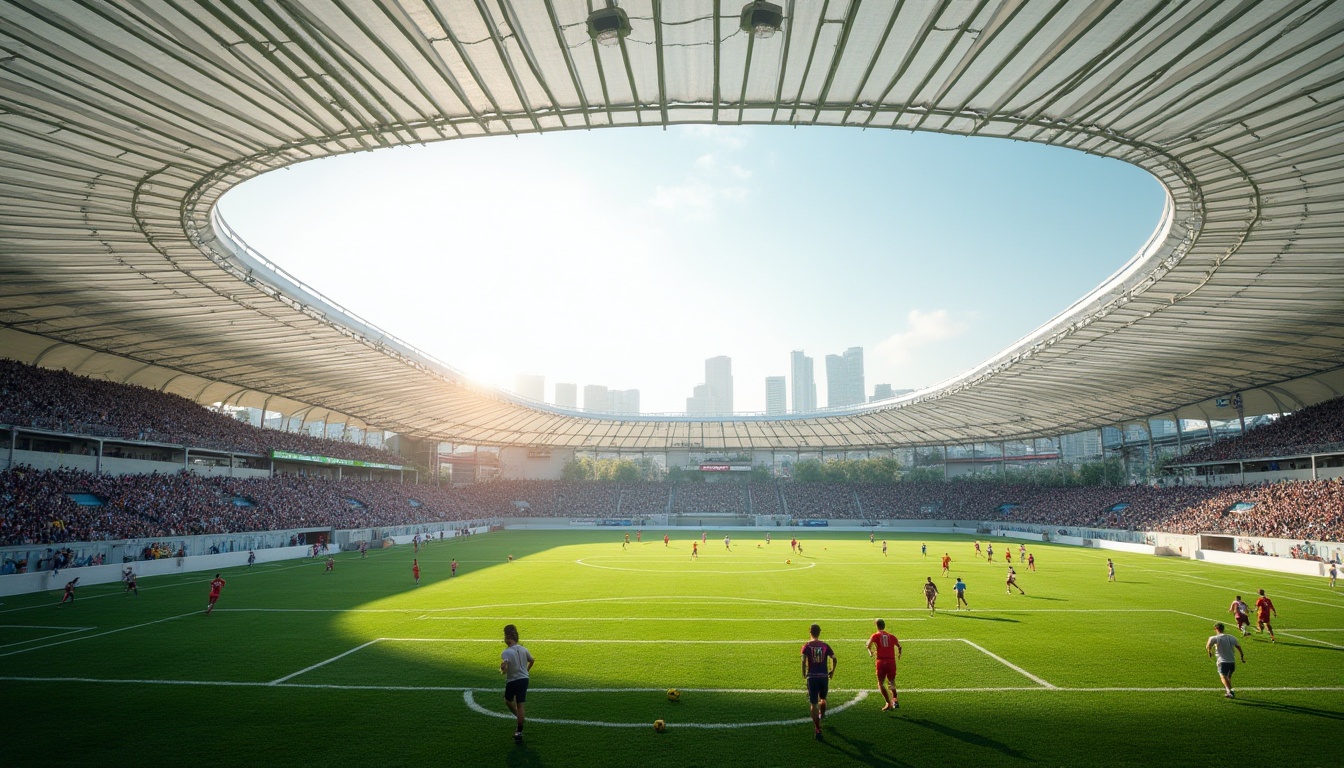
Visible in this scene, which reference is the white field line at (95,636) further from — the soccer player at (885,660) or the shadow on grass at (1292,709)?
the shadow on grass at (1292,709)

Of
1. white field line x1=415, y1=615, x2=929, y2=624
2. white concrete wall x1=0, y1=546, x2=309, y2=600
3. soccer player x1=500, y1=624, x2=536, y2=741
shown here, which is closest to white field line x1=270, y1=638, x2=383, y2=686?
white field line x1=415, y1=615, x2=929, y2=624

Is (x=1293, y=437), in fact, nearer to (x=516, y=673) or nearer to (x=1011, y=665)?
(x=1011, y=665)

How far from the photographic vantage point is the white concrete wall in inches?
1150

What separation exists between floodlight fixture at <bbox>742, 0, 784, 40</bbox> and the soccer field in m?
14.0

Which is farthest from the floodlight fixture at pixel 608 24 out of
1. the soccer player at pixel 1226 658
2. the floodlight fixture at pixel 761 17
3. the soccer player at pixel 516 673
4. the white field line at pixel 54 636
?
the white field line at pixel 54 636

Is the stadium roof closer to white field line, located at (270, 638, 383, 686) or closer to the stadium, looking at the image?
the stadium

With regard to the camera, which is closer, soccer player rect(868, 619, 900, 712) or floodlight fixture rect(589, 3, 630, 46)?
soccer player rect(868, 619, 900, 712)

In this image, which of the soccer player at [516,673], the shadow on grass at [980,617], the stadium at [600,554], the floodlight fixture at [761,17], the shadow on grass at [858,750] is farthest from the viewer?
the shadow on grass at [980,617]

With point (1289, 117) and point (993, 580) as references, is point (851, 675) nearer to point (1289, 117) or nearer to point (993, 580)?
point (1289, 117)

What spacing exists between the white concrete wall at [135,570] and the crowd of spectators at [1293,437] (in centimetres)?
7260

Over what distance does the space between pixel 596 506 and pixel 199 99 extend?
78.3m

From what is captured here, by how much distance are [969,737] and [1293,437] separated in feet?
194

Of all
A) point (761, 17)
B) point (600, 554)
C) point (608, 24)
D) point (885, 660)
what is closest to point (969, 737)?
point (885, 660)

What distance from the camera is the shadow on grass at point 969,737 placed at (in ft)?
35.4
